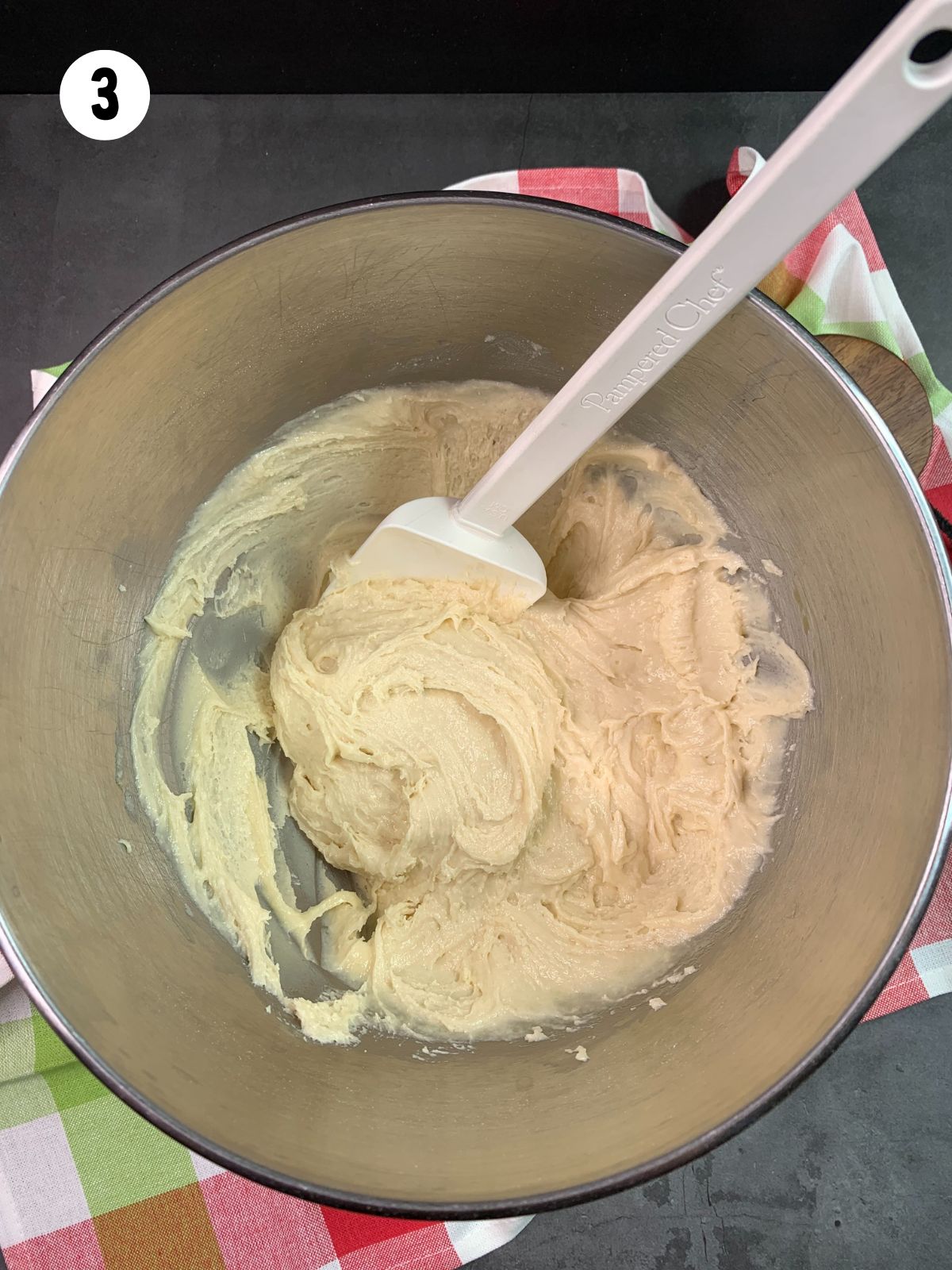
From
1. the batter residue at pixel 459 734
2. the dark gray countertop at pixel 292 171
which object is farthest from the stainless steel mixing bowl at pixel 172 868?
the dark gray countertop at pixel 292 171

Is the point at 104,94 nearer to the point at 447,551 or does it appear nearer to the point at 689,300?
the point at 447,551

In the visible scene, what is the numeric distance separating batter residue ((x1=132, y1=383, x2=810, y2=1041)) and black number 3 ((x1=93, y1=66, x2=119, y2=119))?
2.85 feet

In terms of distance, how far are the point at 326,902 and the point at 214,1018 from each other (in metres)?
0.27

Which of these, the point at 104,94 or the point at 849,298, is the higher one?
the point at 104,94

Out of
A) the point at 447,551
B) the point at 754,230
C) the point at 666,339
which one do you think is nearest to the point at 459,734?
the point at 447,551

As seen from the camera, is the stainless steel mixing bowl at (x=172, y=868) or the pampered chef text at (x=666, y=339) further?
the stainless steel mixing bowl at (x=172, y=868)

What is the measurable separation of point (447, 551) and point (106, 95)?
3.73ft

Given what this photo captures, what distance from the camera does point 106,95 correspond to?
5.28 feet

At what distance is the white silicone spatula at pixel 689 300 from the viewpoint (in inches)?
24.2

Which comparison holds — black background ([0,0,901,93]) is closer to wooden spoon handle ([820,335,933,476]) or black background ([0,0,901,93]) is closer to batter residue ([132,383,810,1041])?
wooden spoon handle ([820,335,933,476])

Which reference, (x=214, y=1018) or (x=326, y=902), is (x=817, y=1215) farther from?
(x=214, y=1018)

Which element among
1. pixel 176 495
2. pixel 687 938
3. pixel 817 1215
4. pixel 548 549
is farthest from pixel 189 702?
pixel 817 1215

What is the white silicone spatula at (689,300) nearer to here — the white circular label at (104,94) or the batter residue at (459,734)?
the batter residue at (459,734)

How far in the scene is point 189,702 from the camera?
1255 millimetres
